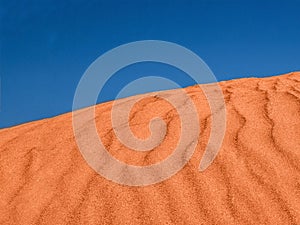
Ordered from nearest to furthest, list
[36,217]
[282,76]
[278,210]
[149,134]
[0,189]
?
[278,210] → [36,217] → [0,189] → [149,134] → [282,76]

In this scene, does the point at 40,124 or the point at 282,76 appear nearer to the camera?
the point at 40,124

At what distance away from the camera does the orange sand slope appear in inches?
95.1

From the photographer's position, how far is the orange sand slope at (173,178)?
2.42m

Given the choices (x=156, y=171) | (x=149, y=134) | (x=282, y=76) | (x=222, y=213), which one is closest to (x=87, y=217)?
(x=156, y=171)

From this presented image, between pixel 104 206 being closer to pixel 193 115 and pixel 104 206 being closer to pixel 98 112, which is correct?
pixel 193 115

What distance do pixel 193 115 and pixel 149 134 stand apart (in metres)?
0.45

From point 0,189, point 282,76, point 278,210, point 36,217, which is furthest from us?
point 282,76

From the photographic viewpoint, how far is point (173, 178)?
2.72 metres

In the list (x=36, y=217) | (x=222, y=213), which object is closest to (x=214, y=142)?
(x=222, y=213)

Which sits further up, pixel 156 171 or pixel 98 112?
pixel 98 112

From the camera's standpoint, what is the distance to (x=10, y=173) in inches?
122

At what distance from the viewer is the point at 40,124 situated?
13.7 ft

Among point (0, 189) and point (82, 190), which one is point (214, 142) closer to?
point (82, 190)

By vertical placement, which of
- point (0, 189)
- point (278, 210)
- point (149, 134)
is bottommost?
point (278, 210)
